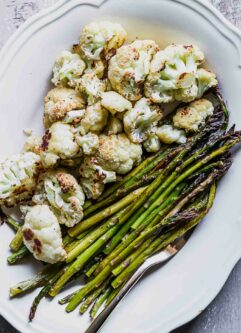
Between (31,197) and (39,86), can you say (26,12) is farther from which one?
(31,197)

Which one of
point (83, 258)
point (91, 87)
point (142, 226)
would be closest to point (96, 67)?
point (91, 87)

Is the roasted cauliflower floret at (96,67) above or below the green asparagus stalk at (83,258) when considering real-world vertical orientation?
above

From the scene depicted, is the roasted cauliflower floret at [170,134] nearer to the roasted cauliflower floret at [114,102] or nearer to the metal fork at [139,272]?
the roasted cauliflower floret at [114,102]

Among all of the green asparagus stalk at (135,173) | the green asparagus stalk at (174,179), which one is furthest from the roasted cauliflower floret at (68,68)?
the green asparagus stalk at (174,179)

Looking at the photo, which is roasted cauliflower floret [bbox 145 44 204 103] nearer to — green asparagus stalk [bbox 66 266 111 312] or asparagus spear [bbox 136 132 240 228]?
asparagus spear [bbox 136 132 240 228]

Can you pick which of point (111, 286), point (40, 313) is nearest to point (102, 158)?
point (111, 286)

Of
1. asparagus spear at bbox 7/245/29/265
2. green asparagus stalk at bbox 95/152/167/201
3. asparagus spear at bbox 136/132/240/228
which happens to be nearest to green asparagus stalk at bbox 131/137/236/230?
asparagus spear at bbox 136/132/240/228
